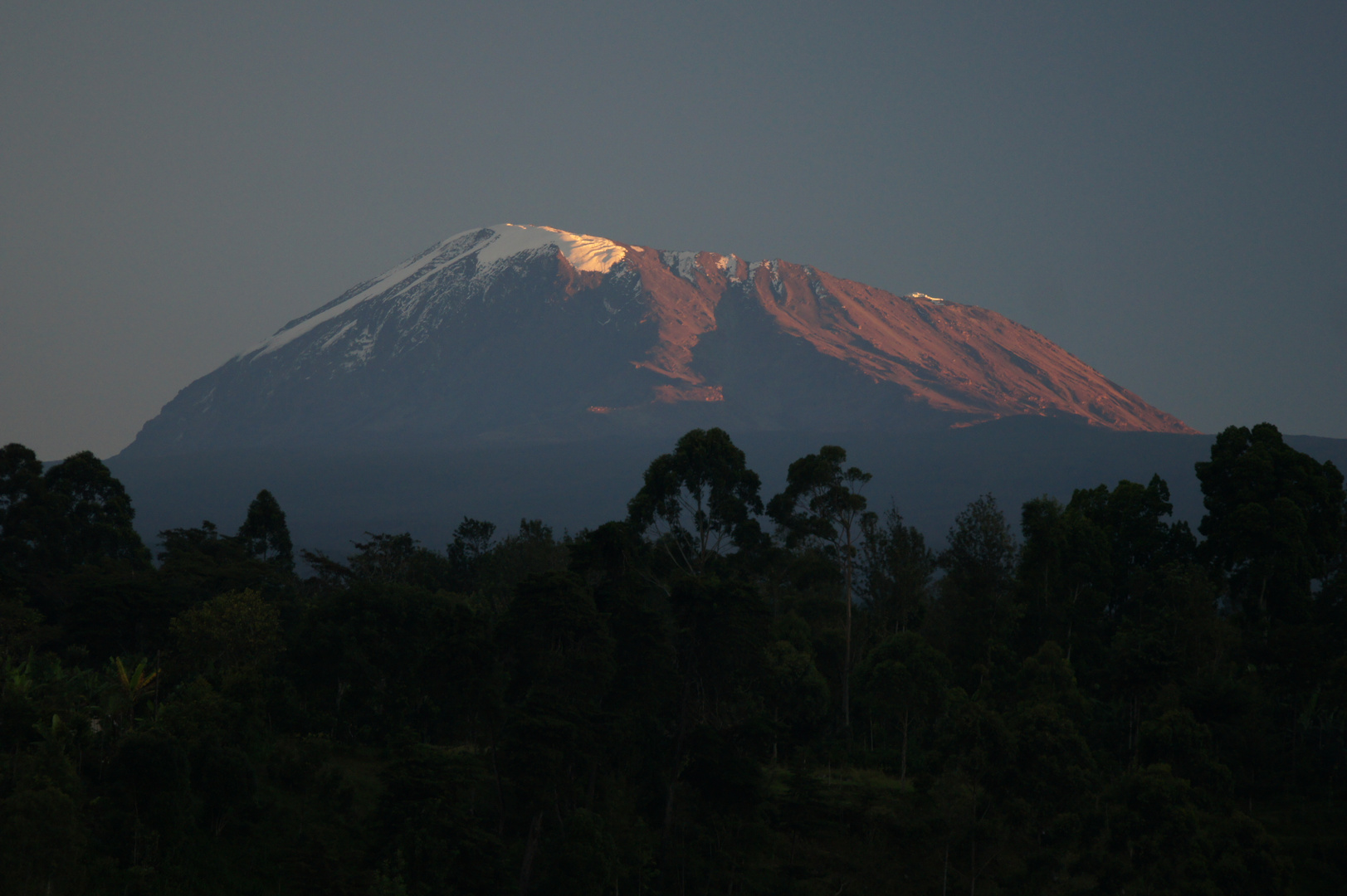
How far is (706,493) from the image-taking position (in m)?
51.2

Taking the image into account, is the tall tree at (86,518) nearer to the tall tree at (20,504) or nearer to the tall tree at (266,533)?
the tall tree at (20,504)

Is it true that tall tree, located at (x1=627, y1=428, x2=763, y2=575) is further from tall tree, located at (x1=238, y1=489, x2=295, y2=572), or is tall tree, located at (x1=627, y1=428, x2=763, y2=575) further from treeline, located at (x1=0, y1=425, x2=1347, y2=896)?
tall tree, located at (x1=238, y1=489, x2=295, y2=572)

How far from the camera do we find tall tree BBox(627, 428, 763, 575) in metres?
50.5

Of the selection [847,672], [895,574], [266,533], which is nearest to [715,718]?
[847,672]

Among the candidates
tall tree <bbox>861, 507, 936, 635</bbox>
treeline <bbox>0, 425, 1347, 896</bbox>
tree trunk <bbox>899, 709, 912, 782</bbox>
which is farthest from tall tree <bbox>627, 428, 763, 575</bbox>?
tall tree <bbox>861, 507, 936, 635</bbox>

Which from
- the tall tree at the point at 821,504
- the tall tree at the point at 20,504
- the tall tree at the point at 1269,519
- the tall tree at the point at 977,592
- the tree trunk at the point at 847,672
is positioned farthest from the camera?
the tall tree at the point at 20,504

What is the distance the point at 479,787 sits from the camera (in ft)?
131

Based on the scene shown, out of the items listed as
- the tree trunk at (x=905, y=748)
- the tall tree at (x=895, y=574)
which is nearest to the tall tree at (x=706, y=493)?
the tree trunk at (x=905, y=748)

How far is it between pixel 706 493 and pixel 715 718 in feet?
42.2

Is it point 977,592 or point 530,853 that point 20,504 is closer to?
point 530,853

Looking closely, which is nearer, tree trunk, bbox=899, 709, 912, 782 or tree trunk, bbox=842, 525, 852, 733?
tree trunk, bbox=899, 709, 912, 782

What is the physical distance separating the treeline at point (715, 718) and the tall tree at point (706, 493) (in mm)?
173

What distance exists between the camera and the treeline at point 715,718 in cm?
3206

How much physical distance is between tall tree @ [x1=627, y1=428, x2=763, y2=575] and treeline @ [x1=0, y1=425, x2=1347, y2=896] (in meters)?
0.17
